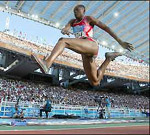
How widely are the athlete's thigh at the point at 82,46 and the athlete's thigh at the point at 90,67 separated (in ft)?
0.76

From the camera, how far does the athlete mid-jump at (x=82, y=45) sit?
9.80 feet

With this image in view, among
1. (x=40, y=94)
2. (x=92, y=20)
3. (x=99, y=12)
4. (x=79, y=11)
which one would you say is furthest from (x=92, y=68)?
(x=99, y=12)

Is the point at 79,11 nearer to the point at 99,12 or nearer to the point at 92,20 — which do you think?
the point at 92,20

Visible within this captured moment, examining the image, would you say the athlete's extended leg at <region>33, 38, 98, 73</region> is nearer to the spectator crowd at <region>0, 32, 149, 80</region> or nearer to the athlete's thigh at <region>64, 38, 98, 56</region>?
the athlete's thigh at <region>64, 38, 98, 56</region>

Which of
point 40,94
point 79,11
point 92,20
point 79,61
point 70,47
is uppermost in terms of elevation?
point 79,61

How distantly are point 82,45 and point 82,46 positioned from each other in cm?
1

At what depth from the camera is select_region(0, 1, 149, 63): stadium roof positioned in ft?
77.4

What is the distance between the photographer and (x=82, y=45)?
3191mm

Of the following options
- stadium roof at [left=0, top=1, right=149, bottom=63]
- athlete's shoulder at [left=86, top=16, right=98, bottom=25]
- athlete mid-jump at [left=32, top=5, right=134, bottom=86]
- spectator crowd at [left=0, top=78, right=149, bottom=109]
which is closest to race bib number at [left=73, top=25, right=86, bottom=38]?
athlete mid-jump at [left=32, top=5, right=134, bottom=86]

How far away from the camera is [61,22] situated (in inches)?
1074

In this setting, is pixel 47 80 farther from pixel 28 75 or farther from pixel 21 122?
pixel 21 122

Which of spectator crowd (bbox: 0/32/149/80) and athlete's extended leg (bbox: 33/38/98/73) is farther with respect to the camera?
spectator crowd (bbox: 0/32/149/80)

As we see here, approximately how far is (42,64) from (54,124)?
9.93m

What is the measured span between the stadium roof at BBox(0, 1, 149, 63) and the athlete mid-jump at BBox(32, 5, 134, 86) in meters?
20.7
